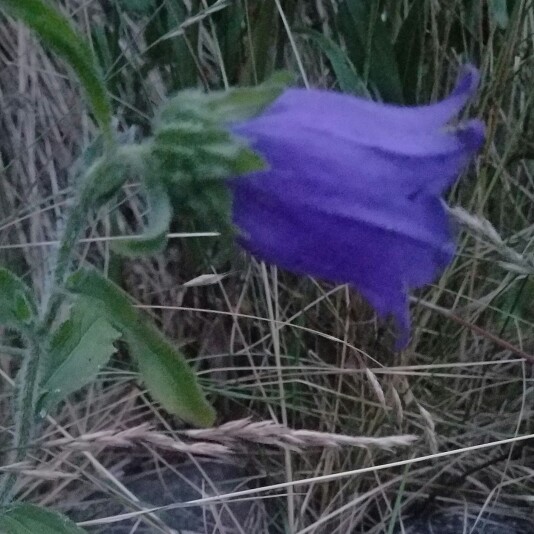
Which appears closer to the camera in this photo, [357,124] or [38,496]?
[357,124]

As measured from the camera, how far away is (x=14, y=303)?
2.07 feet

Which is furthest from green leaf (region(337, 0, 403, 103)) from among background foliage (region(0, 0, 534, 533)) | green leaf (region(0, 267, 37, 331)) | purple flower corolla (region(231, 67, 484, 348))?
green leaf (region(0, 267, 37, 331))

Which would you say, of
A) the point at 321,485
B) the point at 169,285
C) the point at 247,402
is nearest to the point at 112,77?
the point at 169,285

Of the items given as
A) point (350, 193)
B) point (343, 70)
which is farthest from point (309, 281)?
point (350, 193)

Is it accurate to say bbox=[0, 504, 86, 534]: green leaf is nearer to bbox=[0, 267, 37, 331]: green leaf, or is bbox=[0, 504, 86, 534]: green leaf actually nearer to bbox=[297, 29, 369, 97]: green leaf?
bbox=[0, 267, 37, 331]: green leaf

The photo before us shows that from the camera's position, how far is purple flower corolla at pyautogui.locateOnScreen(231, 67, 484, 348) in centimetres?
58

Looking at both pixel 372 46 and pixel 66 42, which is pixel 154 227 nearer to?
pixel 66 42

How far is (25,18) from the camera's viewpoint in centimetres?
52

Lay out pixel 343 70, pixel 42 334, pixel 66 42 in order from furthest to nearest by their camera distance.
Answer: pixel 343 70 < pixel 42 334 < pixel 66 42

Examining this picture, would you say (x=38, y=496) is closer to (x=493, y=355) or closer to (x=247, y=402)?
(x=247, y=402)

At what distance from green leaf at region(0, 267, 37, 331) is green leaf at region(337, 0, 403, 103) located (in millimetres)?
512

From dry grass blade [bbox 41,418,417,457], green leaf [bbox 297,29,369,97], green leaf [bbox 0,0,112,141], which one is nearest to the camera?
green leaf [bbox 0,0,112,141]

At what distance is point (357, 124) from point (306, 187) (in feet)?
0.20

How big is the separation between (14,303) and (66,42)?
0.19 m
